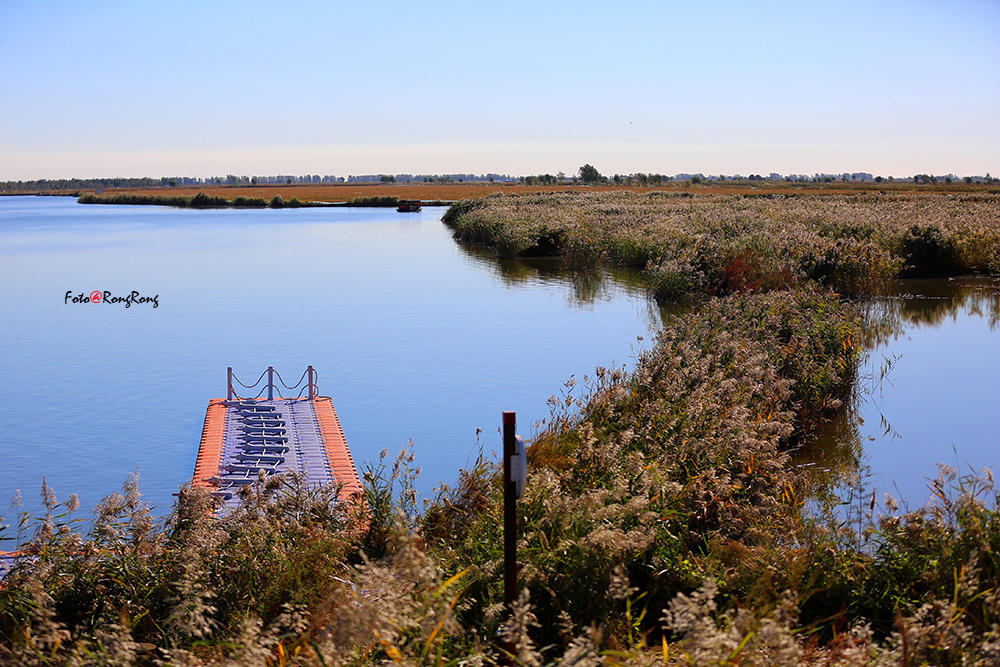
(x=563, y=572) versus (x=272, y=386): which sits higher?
(x=563, y=572)

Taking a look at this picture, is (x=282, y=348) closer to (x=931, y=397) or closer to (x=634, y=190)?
(x=931, y=397)

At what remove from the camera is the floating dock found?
9.34m

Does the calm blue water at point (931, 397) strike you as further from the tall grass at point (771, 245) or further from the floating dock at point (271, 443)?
the floating dock at point (271, 443)

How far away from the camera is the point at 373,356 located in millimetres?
16750

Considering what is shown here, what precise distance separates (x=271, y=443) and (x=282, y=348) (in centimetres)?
683

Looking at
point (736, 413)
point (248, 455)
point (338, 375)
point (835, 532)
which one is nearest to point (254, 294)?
point (338, 375)

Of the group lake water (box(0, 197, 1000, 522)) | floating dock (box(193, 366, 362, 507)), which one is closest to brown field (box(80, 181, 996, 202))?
lake water (box(0, 197, 1000, 522))

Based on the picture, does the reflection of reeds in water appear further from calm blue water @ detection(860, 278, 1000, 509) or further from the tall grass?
the tall grass

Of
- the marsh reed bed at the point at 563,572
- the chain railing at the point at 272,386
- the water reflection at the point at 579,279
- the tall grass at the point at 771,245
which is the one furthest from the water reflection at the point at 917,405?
the chain railing at the point at 272,386

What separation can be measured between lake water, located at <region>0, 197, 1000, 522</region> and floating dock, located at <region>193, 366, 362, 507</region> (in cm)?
37

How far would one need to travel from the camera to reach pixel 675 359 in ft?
30.4

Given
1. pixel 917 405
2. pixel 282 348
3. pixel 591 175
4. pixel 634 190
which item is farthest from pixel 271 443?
pixel 591 175

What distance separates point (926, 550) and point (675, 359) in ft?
13.5

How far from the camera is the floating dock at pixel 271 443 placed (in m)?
9.34
